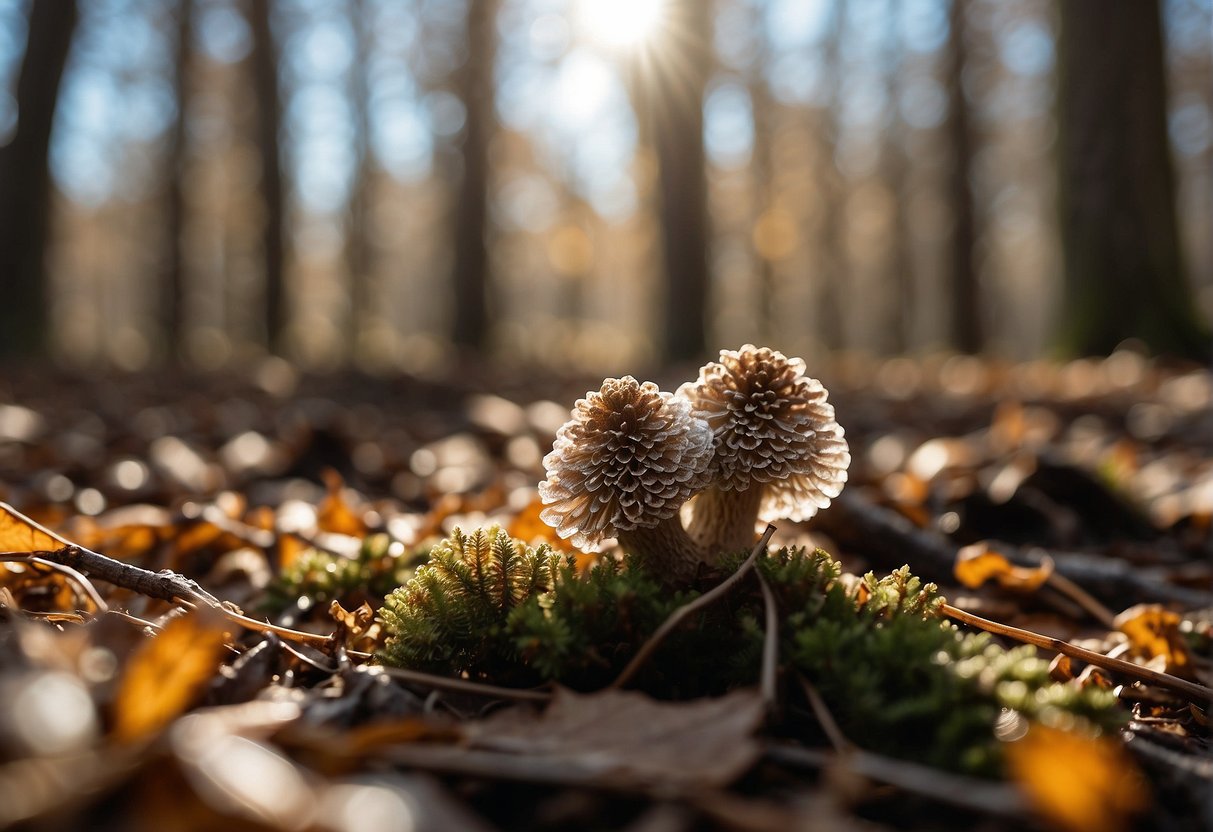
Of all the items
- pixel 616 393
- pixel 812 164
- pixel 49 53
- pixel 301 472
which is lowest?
pixel 301 472

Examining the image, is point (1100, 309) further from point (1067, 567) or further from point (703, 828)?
point (703, 828)

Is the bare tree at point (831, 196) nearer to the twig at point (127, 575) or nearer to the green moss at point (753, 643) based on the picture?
the green moss at point (753, 643)

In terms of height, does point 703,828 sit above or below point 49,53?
below

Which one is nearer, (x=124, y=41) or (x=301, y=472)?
(x=301, y=472)

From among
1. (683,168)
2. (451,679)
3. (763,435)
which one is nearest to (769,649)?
(763,435)

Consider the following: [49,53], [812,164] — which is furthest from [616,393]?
[812,164]

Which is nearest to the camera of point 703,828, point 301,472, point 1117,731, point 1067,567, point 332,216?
point 703,828

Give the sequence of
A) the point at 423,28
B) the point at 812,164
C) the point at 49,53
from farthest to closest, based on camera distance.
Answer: the point at 812,164
the point at 423,28
the point at 49,53
